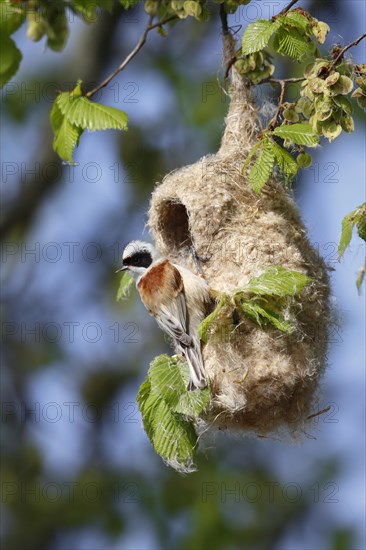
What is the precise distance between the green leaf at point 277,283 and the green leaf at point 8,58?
4.44 ft

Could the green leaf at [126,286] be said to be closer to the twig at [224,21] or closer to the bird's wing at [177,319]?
the bird's wing at [177,319]

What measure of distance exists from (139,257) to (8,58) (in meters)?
1.70

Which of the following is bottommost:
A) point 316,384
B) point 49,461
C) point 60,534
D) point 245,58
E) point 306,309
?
point 60,534

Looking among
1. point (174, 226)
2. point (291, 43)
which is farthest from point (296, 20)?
point (174, 226)

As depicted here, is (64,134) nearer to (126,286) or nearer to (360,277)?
(126,286)

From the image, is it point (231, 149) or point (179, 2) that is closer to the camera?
point (179, 2)

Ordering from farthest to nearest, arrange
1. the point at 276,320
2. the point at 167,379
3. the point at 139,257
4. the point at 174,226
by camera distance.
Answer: the point at 174,226
the point at 139,257
the point at 167,379
the point at 276,320

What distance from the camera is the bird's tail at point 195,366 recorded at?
3.90 m

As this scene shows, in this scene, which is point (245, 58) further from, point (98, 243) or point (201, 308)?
point (98, 243)

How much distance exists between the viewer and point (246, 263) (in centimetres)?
425

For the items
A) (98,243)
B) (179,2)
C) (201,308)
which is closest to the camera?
(179,2)

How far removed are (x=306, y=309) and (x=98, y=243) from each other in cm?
552

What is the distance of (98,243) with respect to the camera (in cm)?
952

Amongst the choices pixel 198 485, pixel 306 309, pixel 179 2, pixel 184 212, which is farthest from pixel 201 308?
pixel 198 485
